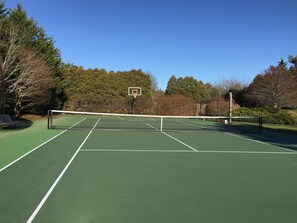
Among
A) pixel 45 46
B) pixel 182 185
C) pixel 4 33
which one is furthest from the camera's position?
pixel 45 46

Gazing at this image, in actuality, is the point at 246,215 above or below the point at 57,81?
below

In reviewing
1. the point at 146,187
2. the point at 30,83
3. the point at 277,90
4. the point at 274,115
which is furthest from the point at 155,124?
the point at 146,187

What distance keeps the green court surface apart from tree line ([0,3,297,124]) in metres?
15.2

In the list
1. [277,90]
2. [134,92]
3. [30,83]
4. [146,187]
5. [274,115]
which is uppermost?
[277,90]

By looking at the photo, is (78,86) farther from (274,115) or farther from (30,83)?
(274,115)

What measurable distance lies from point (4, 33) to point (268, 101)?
1124 inches

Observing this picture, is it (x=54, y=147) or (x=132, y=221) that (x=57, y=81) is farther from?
A: (x=132, y=221)

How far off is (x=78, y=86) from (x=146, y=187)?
41062 mm

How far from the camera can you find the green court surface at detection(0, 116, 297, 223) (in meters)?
4.88

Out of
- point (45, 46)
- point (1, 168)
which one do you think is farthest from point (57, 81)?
point (1, 168)

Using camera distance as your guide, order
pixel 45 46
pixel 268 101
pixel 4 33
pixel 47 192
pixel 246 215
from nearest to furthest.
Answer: pixel 246 215
pixel 47 192
pixel 4 33
pixel 45 46
pixel 268 101

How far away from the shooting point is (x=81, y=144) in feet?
41.2

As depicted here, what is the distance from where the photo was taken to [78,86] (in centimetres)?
Answer: 4631

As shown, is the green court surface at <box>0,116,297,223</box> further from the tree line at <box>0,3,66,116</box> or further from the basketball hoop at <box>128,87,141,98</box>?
the basketball hoop at <box>128,87,141,98</box>
